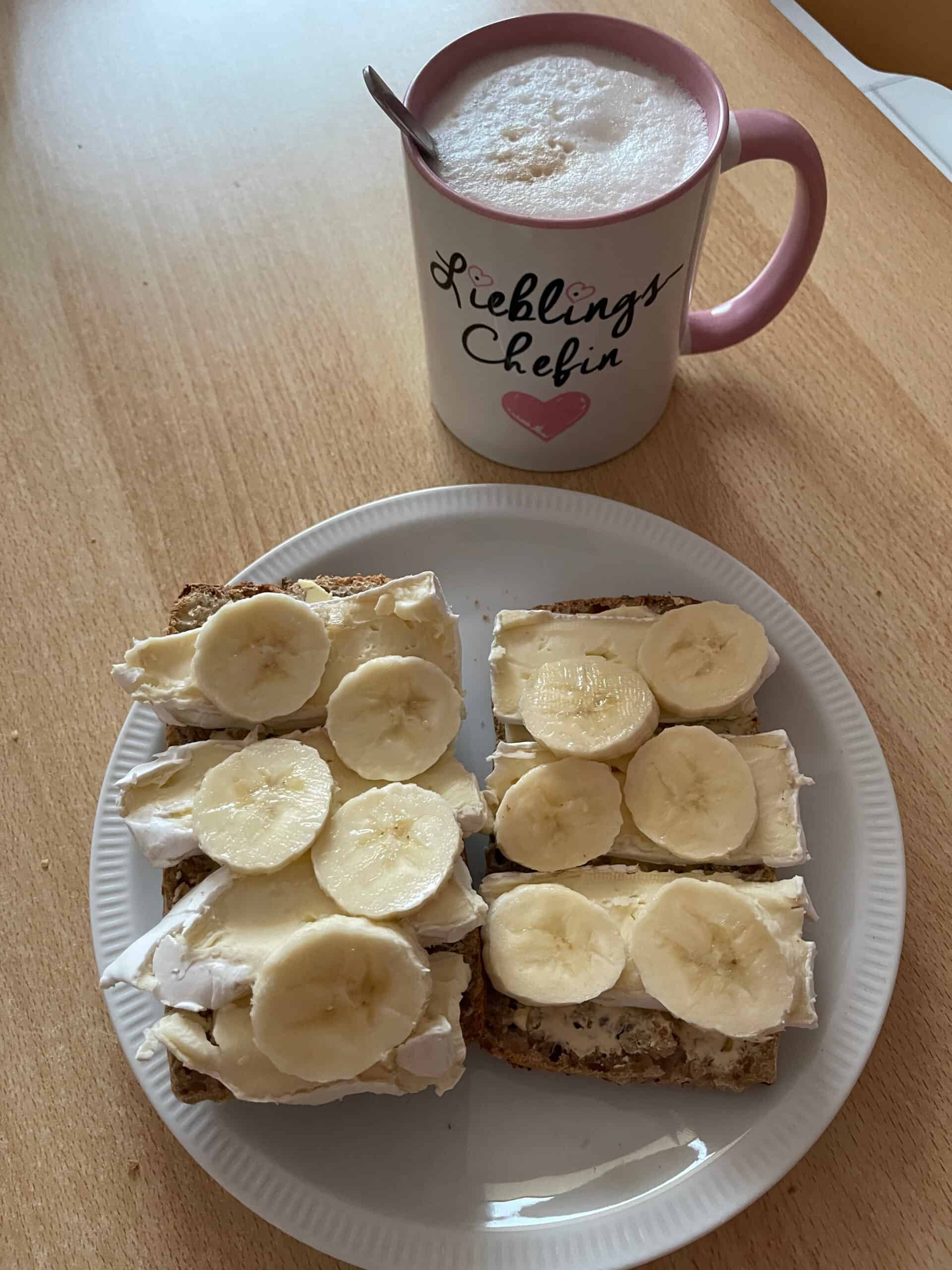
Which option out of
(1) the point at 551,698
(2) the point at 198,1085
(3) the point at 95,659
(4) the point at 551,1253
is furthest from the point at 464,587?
(4) the point at 551,1253

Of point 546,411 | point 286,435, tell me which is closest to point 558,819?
point 546,411

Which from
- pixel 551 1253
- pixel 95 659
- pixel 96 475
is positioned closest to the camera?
pixel 551 1253

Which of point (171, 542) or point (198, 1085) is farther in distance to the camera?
point (171, 542)

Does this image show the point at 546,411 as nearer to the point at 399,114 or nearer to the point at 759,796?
the point at 399,114

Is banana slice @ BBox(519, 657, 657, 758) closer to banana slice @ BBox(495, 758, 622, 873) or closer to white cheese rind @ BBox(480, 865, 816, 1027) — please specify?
banana slice @ BBox(495, 758, 622, 873)

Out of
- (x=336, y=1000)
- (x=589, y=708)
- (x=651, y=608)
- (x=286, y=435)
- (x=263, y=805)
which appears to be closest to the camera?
(x=336, y=1000)

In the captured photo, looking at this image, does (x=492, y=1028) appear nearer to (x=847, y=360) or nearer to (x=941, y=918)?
(x=941, y=918)
